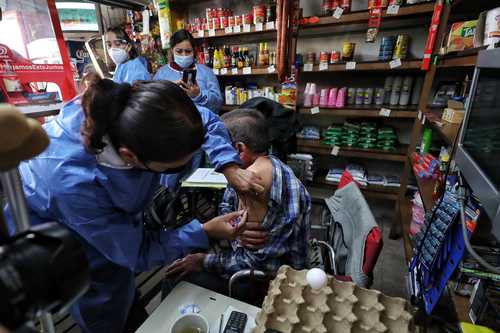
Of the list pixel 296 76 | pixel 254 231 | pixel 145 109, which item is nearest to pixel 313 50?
pixel 296 76

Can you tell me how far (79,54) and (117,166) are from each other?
1476mm

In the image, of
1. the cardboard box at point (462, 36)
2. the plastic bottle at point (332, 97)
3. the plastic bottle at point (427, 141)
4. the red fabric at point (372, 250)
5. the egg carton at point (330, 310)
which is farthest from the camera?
the plastic bottle at point (332, 97)

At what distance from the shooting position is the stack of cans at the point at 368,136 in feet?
8.10

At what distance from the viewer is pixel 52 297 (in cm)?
26

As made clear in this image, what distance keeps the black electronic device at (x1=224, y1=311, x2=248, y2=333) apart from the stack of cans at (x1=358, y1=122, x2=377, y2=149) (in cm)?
215

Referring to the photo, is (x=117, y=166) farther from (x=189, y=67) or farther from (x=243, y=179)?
(x=189, y=67)

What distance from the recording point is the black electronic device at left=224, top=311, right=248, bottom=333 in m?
0.69

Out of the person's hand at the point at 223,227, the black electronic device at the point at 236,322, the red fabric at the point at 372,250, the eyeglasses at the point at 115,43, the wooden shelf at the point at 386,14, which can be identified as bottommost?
the black electronic device at the point at 236,322

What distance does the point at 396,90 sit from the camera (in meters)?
2.28

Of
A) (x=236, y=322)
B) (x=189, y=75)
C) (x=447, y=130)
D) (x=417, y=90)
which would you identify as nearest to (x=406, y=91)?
(x=417, y=90)

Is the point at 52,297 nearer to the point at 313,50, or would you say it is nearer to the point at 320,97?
the point at 320,97

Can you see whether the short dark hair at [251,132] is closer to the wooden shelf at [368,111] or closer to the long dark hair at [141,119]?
the long dark hair at [141,119]

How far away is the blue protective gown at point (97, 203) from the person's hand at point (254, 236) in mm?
226

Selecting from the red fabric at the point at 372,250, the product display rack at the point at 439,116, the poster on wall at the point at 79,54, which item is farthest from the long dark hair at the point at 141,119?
the poster on wall at the point at 79,54
